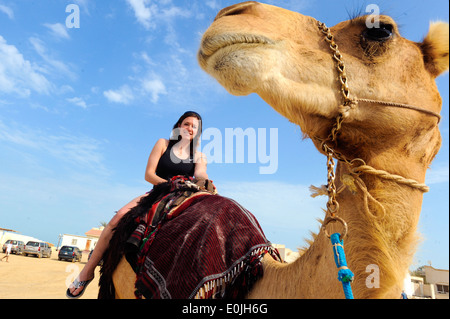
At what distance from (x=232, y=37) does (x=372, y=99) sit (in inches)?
34.1

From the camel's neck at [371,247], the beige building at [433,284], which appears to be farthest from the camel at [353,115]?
the beige building at [433,284]

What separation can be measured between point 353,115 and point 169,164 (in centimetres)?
214

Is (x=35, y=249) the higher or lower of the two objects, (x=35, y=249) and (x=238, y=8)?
the higher

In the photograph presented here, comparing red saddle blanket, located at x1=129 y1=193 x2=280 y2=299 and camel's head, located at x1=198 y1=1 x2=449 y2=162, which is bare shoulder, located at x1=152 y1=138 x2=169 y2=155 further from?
camel's head, located at x1=198 y1=1 x2=449 y2=162

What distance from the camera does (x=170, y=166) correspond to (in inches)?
135

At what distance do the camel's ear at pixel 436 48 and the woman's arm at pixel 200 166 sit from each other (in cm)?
235

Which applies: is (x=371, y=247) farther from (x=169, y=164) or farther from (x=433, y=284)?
(x=433, y=284)

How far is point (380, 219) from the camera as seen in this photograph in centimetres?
166

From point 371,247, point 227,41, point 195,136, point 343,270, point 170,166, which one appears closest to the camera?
point 343,270

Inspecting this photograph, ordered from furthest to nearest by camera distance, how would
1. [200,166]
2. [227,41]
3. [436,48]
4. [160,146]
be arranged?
1. [200,166]
2. [160,146]
3. [436,48]
4. [227,41]

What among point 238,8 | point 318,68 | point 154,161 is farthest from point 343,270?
point 154,161

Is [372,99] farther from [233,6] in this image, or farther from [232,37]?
[233,6]

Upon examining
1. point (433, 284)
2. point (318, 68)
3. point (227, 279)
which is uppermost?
point (433, 284)
